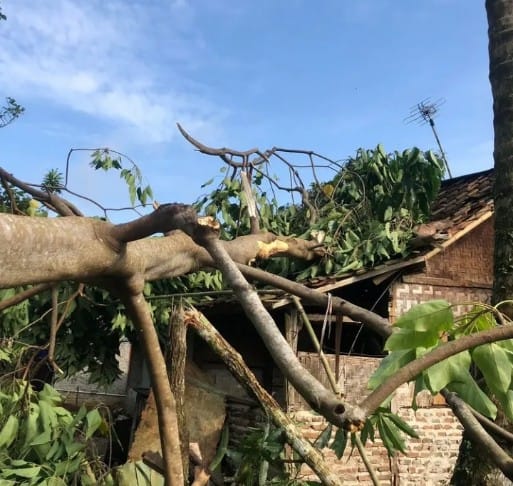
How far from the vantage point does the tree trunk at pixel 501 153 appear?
9.84 ft

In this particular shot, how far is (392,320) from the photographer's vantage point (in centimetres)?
738

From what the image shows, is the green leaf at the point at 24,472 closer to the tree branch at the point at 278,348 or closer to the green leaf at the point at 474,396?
the tree branch at the point at 278,348

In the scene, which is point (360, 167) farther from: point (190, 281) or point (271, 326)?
point (271, 326)

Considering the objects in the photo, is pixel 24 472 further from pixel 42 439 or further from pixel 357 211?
pixel 357 211

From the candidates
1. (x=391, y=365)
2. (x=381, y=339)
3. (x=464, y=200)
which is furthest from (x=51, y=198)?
(x=464, y=200)

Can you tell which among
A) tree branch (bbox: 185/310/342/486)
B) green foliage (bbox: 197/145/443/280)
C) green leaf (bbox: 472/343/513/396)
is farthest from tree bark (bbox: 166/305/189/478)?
green foliage (bbox: 197/145/443/280)

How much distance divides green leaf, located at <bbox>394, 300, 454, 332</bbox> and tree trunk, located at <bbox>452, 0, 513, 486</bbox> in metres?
1.77

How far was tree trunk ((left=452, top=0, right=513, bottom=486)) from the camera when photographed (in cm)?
300

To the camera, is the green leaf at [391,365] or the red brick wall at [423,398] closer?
the green leaf at [391,365]

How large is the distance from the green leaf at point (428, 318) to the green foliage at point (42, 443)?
92.4 inches

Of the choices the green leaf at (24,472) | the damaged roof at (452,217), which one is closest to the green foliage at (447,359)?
the green leaf at (24,472)

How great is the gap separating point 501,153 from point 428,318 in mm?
1945

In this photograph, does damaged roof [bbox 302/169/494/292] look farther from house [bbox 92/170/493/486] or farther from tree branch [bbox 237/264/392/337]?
tree branch [bbox 237/264/392/337]

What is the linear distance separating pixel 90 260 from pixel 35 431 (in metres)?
1.79
